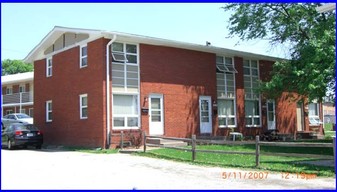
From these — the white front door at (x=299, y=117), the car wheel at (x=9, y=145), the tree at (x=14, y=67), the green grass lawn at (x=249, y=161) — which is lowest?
the green grass lawn at (x=249, y=161)

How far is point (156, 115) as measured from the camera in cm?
2383

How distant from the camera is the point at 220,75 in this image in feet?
89.4

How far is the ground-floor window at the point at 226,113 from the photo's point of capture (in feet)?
89.1

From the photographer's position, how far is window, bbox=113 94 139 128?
73.7 ft

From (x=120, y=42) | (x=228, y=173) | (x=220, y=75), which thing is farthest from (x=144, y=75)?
(x=228, y=173)

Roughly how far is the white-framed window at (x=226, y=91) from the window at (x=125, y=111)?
20.4 ft

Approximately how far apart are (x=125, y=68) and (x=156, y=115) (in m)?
3.14

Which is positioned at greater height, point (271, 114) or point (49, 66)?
point (49, 66)

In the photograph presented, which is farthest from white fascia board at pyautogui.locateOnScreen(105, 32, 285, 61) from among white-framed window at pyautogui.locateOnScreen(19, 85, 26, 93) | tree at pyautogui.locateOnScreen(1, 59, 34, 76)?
tree at pyautogui.locateOnScreen(1, 59, 34, 76)

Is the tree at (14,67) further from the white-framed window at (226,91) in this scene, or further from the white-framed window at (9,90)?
the white-framed window at (226,91)

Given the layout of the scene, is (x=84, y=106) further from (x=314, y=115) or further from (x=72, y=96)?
(x=314, y=115)

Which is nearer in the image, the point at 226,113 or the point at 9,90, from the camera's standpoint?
the point at 226,113
